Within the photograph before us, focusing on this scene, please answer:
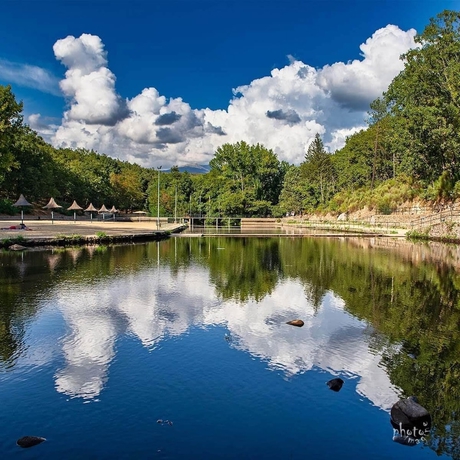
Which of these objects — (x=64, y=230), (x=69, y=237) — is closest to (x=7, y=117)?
(x=64, y=230)

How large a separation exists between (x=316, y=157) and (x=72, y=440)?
330 feet

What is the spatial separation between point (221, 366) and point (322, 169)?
299ft

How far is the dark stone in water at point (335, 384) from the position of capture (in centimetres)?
829

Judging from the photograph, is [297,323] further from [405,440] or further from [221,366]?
[405,440]

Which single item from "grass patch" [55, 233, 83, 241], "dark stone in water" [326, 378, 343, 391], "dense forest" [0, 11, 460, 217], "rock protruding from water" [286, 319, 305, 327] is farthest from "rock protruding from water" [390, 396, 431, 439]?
"dense forest" [0, 11, 460, 217]

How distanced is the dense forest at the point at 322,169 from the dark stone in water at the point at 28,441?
135ft

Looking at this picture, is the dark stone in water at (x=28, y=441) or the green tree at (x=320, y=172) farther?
the green tree at (x=320, y=172)

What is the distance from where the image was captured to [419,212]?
172 ft

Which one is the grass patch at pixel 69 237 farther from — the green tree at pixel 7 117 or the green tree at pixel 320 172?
the green tree at pixel 320 172

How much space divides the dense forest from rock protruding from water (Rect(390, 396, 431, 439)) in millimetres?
37274

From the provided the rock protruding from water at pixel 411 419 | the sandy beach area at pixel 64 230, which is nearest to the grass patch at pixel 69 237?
the sandy beach area at pixel 64 230

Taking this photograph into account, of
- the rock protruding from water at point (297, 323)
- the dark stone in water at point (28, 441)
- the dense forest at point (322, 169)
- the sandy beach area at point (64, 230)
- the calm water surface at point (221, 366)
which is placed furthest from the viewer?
the dense forest at point (322, 169)

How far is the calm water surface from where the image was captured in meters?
6.56

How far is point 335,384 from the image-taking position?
8.36 m
